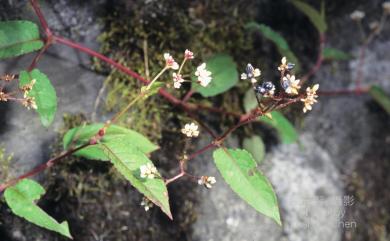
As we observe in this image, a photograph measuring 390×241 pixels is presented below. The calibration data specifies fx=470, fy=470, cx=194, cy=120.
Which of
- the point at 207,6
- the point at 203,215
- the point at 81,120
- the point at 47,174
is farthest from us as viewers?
the point at 207,6

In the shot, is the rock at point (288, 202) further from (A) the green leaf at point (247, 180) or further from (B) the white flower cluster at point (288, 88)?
(B) the white flower cluster at point (288, 88)

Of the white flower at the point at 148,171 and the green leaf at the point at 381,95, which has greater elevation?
the green leaf at the point at 381,95

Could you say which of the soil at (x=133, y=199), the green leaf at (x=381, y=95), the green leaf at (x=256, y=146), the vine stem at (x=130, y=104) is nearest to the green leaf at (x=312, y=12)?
the vine stem at (x=130, y=104)

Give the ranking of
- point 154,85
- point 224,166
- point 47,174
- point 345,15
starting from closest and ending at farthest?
point 154,85
point 224,166
point 47,174
point 345,15

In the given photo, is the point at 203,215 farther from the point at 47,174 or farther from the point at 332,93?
the point at 332,93

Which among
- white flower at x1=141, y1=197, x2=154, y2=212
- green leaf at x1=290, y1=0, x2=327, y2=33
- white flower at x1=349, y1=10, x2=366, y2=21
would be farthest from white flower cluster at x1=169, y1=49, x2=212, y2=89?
white flower at x1=349, y1=10, x2=366, y2=21

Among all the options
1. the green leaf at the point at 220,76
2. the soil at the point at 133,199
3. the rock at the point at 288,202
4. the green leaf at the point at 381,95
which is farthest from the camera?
the green leaf at the point at 381,95

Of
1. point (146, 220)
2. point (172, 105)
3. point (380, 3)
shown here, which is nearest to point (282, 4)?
point (380, 3)

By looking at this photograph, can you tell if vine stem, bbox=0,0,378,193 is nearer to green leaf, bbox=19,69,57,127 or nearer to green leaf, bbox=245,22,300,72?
green leaf, bbox=19,69,57,127
